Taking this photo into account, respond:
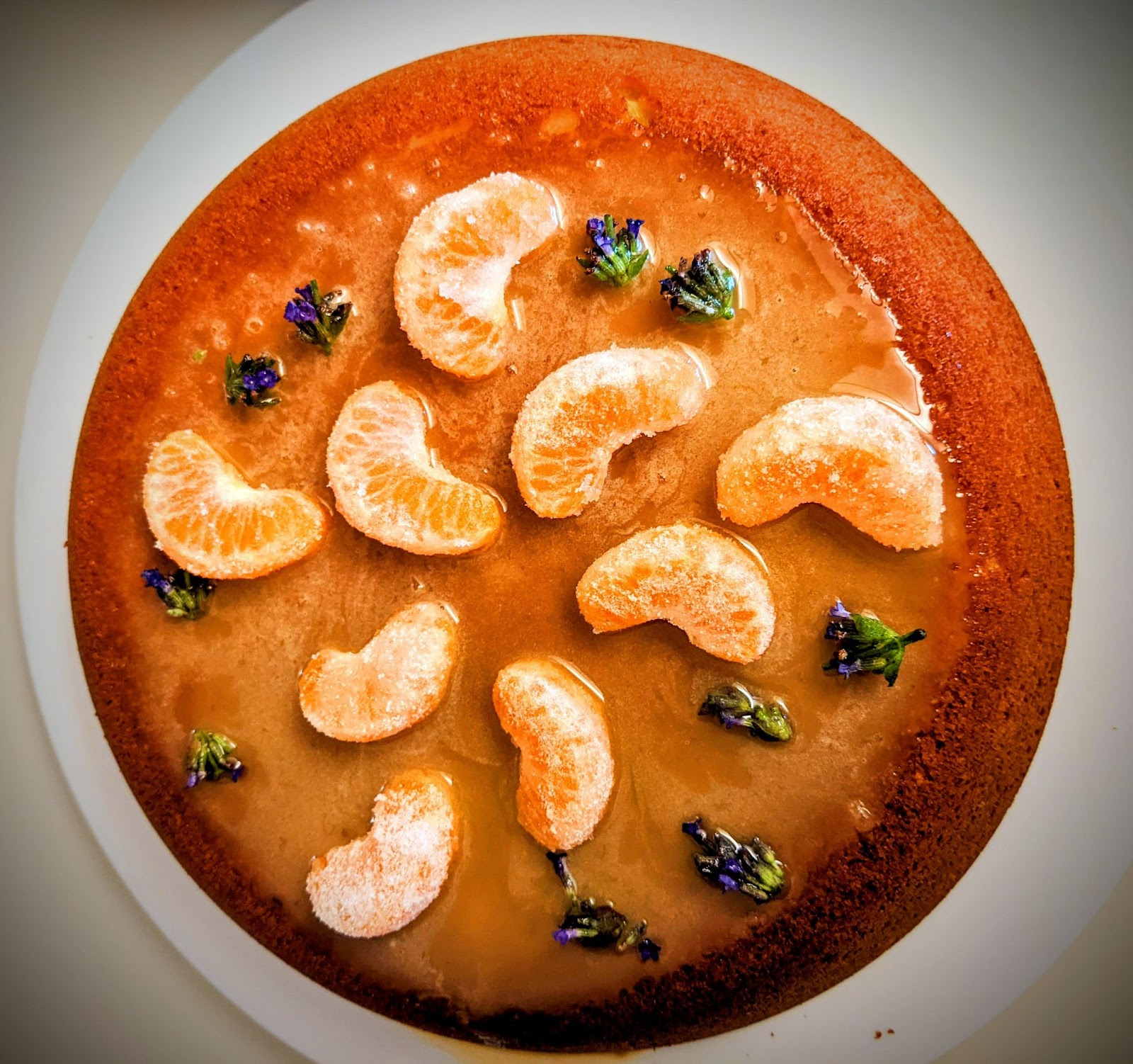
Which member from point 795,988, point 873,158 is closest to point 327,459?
point 873,158

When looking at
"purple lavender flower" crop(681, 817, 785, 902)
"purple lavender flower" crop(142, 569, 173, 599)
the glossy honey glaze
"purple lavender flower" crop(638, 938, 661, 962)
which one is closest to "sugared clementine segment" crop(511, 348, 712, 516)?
the glossy honey glaze

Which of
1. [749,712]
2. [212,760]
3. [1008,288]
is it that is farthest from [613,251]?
[212,760]

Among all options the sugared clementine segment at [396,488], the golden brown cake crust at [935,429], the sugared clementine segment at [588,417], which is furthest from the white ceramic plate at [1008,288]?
the sugared clementine segment at [588,417]

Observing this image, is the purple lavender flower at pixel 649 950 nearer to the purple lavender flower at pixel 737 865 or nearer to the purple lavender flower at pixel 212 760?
the purple lavender flower at pixel 737 865

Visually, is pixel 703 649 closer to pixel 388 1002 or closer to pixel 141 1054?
pixel 388 1002

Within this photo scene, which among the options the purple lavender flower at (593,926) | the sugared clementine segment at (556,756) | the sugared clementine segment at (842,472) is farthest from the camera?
the purple lavender flower at (593,926)

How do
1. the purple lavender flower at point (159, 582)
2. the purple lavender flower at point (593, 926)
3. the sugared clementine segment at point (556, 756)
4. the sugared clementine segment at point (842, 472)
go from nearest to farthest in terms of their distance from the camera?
the sugared clementine segment at point (842, 472), the sugared clementine segment at point (556, 756), the purple lavender flower at point (593, 926), the purple lavender flower at point (159, 582)

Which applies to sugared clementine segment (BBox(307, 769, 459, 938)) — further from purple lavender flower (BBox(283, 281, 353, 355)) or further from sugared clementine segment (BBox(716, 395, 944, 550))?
purple lavender flower (BBox(283, 281, 353, 355))
